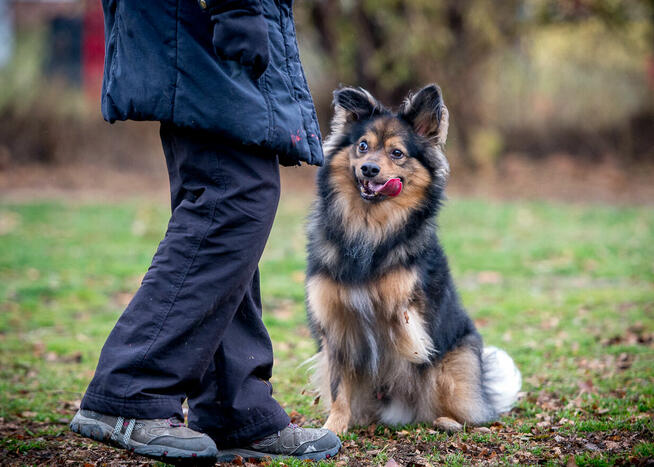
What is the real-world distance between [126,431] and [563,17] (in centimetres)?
1472

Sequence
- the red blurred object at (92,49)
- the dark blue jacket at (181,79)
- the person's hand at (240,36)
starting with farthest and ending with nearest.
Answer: the red blurred object at (92,49), the dark blue jacket at (181,79), the person's hand at (240,36)

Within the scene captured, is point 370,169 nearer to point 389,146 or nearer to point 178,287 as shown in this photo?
point 389,146

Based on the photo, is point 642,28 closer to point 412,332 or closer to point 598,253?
point 598,253

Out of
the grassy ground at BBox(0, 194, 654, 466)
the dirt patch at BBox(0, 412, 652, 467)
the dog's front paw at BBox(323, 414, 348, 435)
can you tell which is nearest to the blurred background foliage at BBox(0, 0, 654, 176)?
the grassy ground at BBox(0, 194, 654, 466)

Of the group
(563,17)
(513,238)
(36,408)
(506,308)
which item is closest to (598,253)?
(513,238)

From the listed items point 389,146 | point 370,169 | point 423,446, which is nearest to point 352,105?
point 389,146

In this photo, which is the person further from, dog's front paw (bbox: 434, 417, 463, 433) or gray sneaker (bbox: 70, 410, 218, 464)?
dog's front paw (bbox: 434, 417, 463, 433)

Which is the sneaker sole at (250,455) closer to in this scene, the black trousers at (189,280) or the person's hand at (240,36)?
the black trousers at (189,280)

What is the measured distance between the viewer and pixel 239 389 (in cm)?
278

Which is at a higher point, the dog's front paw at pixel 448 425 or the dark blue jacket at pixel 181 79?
the dark blue jacket at pixel 181 79

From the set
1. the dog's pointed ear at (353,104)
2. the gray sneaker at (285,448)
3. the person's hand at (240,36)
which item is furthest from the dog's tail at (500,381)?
the person's hand at (240,36)

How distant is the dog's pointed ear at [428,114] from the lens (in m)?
3.70

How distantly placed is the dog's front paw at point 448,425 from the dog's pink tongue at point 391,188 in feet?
4.01

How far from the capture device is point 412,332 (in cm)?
342
